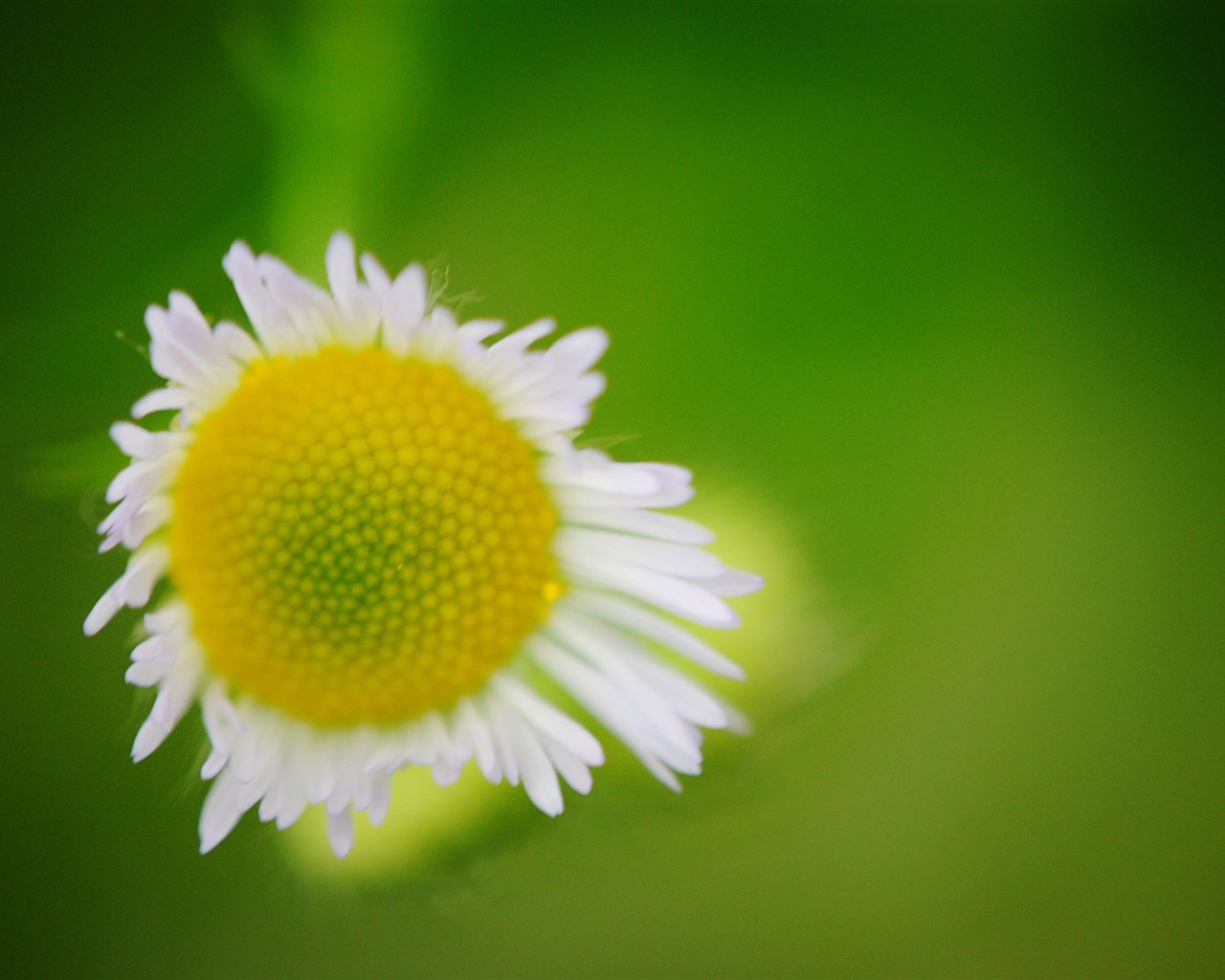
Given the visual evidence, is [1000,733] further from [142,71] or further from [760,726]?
[142,71]

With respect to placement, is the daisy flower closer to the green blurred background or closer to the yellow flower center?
the yellow flower center

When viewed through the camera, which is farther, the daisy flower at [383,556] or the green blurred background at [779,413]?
the green blurred background at [779,413]

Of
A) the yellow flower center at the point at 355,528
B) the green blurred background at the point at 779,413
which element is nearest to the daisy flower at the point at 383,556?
the yellow flower center at the point at 355,528

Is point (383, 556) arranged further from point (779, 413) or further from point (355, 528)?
point (779, 413)

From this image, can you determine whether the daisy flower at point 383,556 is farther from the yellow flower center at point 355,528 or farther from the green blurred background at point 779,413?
the green blurred background at point 779,413

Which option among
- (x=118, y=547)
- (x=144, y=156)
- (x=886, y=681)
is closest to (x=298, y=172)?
(x=144, y=156)

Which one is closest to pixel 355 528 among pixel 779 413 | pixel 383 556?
pixel 383 556
